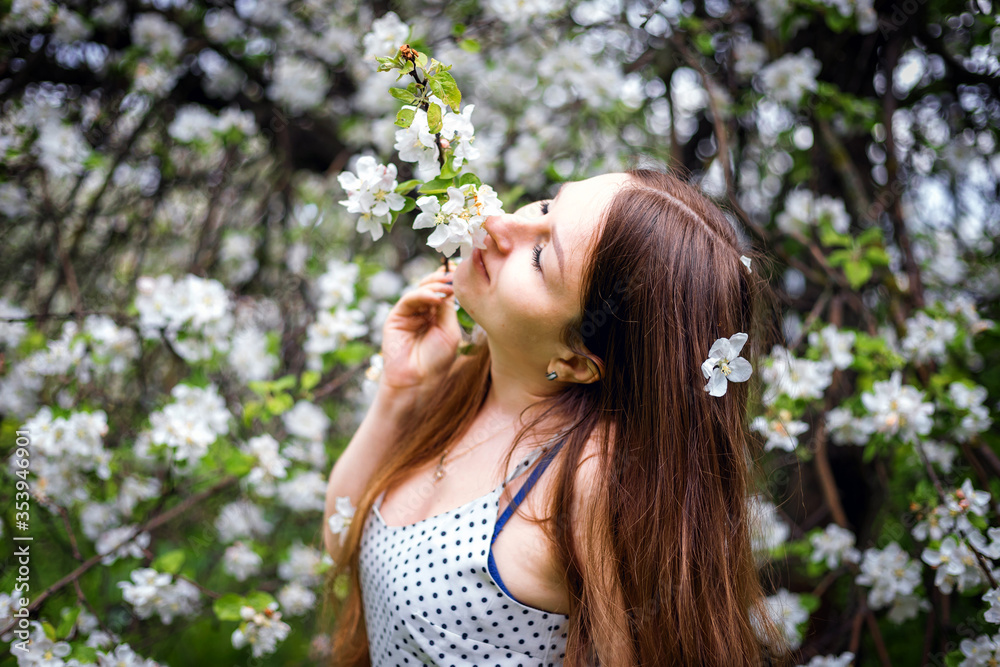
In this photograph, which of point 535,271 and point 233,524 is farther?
point 233,524

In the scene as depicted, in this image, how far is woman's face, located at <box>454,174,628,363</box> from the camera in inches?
36.8

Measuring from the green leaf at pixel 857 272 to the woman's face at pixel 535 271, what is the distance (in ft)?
2.76

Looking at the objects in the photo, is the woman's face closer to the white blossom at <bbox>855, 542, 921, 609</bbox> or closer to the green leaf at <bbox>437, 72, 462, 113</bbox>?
the green leaf at <bbox>437, 72, 462, 113</bbox>

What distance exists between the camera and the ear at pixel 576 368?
1.00 metres

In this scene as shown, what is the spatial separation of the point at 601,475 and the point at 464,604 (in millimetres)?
282

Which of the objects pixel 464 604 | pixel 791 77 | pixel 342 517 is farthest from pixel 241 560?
pixel 791 77

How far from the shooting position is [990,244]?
209cm

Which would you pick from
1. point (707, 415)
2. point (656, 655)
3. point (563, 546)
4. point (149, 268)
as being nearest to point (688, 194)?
point (707, 415)

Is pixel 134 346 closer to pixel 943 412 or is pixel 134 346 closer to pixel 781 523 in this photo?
pixel 781 523

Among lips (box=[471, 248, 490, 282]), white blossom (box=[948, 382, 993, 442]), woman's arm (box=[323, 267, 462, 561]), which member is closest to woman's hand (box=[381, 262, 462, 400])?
woman's arm (box=[323, 267, 462, 561])

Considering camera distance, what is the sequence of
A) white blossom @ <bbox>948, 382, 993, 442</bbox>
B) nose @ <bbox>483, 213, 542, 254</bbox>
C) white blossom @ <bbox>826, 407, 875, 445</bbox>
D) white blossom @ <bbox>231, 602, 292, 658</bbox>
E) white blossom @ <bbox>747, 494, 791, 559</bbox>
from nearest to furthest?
nose @ <bbox>483, 213, 542, 254</bbox>, white blossom @ <bbox>747, 494, 791, 559</bbox>, white blossom @ <bbox>231, 602, 292, 658</bbox>, white blossom @ <bbox>948, 382, 993, 442</bbox>, white blossom @ <bbox>826, 407, 875, 445</bbox>

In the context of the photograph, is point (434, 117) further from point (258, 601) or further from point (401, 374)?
point (258, 601)

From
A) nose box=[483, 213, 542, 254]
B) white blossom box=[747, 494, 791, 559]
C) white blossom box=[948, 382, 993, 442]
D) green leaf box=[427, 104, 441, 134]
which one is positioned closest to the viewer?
green leaf box=[427, 104, 441, 134]

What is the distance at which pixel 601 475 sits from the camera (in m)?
0.94
